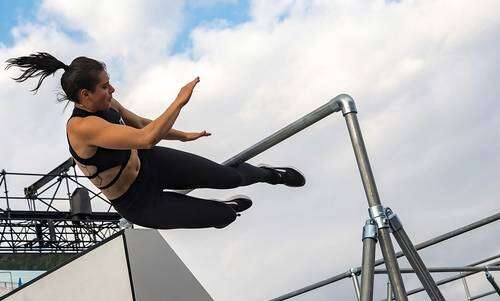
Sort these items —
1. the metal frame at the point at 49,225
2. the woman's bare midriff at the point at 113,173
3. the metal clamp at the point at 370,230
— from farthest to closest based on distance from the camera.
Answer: the metal frame at the point at 49,225
the woman's bare midriff at the point at 113,173
the metal clamp at the point at 370,230

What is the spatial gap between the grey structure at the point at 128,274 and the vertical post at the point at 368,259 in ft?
4.83

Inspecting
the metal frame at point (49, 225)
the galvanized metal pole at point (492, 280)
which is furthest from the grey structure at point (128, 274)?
the metal frame at point (49, 225)

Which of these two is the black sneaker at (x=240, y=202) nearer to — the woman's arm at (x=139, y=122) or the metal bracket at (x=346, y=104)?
the woman's arm at (x=139, y=122)

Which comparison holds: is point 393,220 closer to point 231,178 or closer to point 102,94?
point 231,178

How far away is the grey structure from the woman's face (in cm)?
90

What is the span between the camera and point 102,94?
3.08 meters

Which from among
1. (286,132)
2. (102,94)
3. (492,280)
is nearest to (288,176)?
(286,132)

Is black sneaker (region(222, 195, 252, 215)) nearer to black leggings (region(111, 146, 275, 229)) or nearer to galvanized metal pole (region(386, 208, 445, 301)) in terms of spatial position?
black leggings (region(111, 146, 275, 229))

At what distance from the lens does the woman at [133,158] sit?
2863mm

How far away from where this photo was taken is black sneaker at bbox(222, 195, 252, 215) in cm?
375

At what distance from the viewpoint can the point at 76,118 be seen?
120 inches

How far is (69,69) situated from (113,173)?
0.47m

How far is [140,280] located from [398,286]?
1.60 meters

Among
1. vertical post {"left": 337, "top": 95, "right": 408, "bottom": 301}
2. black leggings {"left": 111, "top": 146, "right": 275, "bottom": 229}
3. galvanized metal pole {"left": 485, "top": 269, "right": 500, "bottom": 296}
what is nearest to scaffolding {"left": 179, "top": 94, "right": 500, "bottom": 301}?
vertical post {"left": 337, "top": 95, "right": 408, "bottom": 301}
